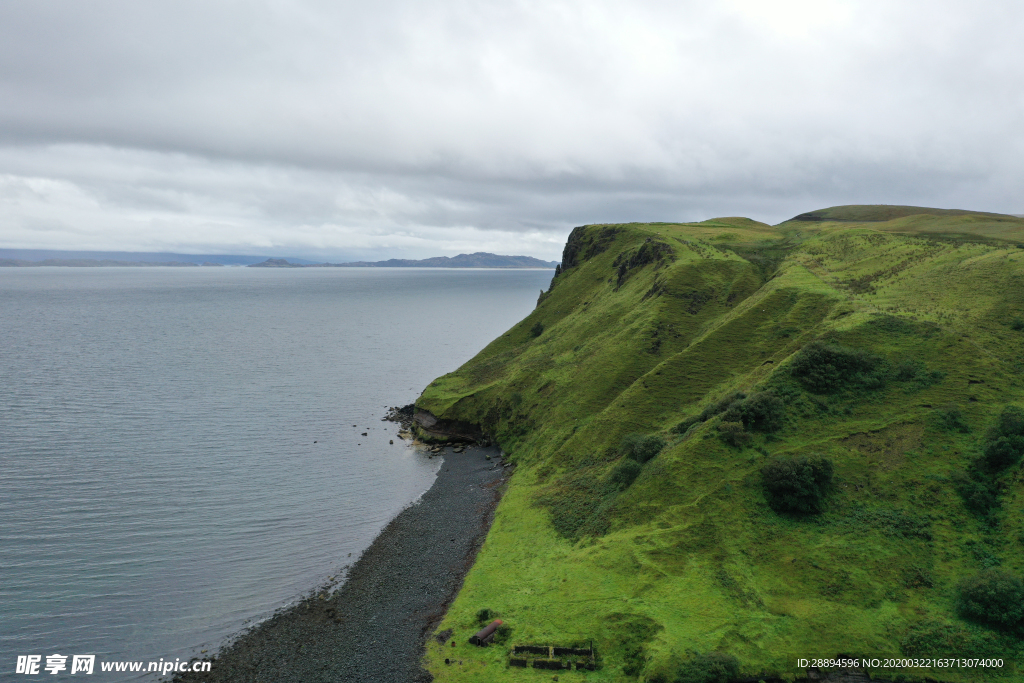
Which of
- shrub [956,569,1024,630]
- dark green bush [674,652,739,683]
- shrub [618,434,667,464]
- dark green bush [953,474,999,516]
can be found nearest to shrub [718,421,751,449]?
shrub [618,434,667,464]

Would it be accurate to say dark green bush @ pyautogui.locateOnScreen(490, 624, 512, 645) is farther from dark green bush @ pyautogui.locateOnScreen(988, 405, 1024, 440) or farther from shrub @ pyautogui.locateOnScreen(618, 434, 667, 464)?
dark green bush @ pyautogui.locateOnScreen(988, 405, 1024, 440)

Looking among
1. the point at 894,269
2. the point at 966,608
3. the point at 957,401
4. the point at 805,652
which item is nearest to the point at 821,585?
the point at 805,652

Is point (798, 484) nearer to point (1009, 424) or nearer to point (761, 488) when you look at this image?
point (761, 488)

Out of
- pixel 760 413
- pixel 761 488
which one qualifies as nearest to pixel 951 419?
pixel 760 413

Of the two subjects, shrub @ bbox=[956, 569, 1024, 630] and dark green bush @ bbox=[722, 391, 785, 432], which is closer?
shrub @ bbox=[956, 569, 1024, 630]

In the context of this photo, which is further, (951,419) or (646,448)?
(646,448)

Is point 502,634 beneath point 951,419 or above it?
beneath

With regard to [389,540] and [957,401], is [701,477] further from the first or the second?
[389,540]
